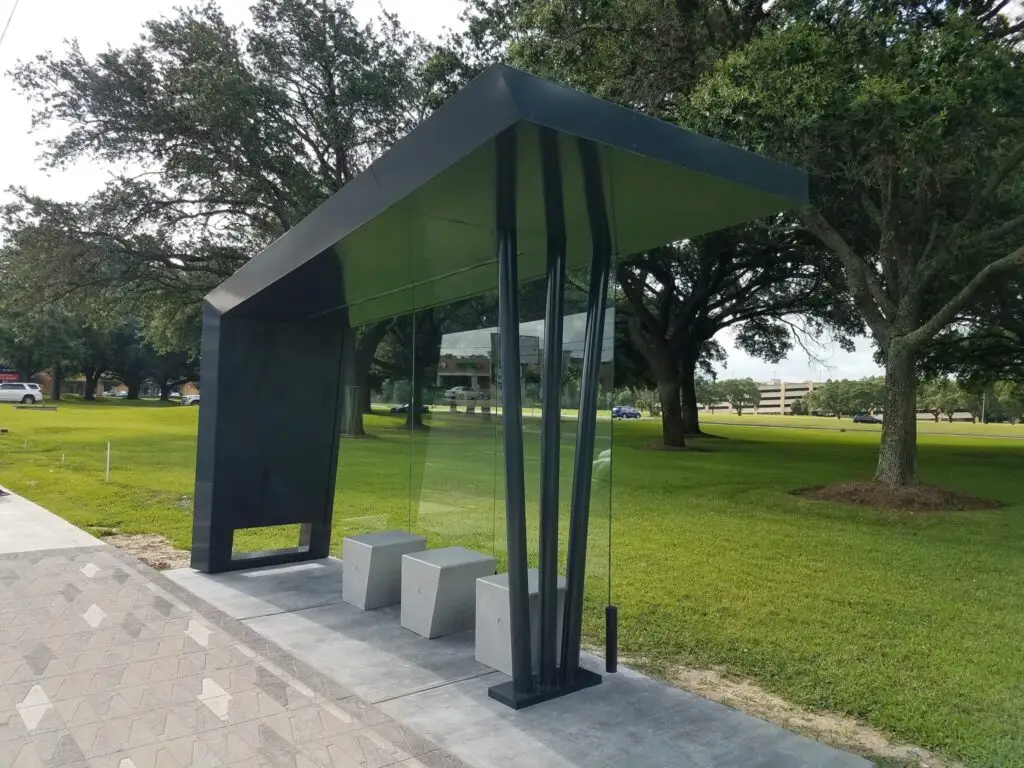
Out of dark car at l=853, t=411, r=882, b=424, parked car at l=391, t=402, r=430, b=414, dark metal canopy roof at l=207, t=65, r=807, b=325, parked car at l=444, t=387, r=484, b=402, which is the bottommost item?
dark car at l=853, t=411, r=882, b=424

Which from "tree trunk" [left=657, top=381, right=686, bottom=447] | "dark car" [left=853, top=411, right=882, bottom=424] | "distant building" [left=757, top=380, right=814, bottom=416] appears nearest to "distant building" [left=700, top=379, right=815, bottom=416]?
"distant building" [left=757, top=380, right=814, bottom=416]

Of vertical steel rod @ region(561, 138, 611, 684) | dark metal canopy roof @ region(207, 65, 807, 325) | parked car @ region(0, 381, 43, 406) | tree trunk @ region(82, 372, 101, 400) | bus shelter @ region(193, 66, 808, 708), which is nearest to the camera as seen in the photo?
dark metal canopy roof @ region(207, 65, 807, 325)

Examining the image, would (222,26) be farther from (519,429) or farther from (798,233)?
(519,429)

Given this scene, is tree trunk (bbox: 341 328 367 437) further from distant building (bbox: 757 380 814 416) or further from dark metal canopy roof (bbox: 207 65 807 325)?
distant building (bbox: 757 380 814 416)

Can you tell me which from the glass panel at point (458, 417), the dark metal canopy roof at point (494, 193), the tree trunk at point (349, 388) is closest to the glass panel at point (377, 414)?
the tree trunk at point (349, 388)

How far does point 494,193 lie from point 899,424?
41.8 feet

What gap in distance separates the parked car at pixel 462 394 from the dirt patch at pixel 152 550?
3.44 metres

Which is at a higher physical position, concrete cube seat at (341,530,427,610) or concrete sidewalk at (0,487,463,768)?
concrete cube seat at (341,530,427,610)

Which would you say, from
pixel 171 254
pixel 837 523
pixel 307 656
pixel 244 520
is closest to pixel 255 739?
pixel 307 656

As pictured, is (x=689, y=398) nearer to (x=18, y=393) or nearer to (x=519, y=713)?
(x=519, y=713)

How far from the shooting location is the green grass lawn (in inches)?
191

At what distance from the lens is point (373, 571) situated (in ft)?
20.3

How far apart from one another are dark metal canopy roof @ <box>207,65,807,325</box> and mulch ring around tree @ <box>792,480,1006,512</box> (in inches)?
397

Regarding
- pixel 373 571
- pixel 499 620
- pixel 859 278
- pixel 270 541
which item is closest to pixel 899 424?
pixel 859 278
